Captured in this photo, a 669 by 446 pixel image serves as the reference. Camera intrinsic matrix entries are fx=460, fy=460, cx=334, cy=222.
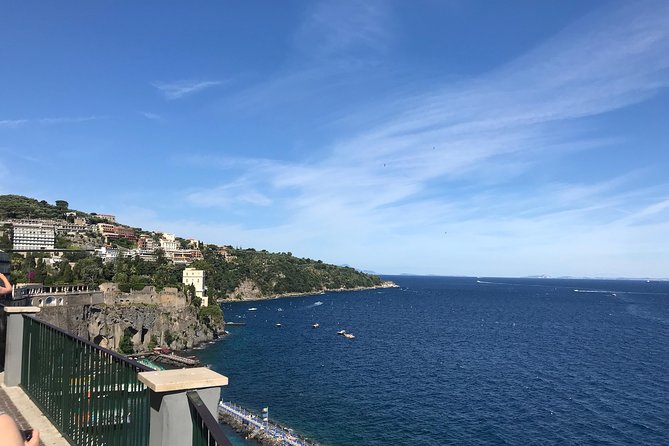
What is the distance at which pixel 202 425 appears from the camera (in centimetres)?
372

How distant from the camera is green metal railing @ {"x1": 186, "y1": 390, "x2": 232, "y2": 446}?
124 inches

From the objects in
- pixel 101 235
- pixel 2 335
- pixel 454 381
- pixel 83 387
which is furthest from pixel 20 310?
pixel 101 235

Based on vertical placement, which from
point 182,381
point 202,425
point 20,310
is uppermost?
point 20,310

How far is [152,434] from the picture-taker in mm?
4348

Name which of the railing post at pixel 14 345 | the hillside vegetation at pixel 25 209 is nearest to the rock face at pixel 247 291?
the hillside vegetation at pixel 25 209

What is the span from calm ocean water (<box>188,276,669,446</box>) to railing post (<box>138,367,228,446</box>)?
29.8 metres

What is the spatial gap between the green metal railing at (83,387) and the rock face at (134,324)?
4241 centimetres

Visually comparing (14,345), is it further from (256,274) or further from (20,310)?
(256,274)

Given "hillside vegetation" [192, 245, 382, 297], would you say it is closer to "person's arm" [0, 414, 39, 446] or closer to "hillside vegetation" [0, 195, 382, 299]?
"hillside vegetation" [0, 195, 382, 299]

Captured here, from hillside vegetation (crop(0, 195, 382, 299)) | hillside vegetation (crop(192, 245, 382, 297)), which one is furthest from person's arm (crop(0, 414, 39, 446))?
hillside vegetation (crop(192, 245, 382, 297))

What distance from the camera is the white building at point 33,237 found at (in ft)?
328

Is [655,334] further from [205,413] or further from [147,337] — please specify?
[205,413]

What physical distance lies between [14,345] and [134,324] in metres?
51.2

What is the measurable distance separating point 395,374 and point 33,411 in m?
45.1
